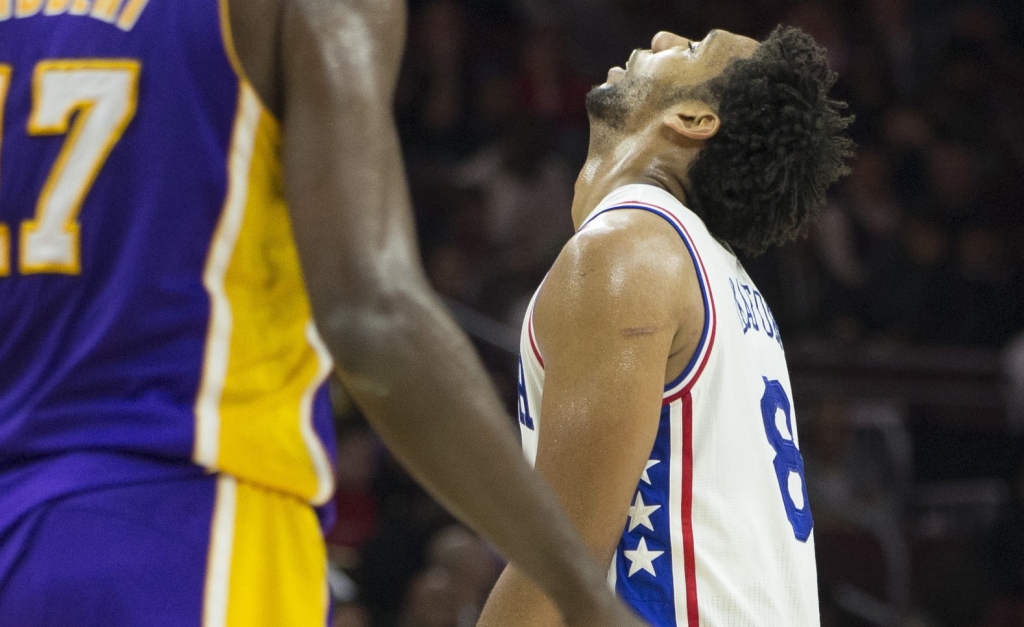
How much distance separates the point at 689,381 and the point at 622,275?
0.76 ft

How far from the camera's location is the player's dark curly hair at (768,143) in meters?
2.67

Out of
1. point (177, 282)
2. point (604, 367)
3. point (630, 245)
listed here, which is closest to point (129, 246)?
point (177, 282)

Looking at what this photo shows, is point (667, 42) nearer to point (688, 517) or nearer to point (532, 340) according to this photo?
point (532, 340)

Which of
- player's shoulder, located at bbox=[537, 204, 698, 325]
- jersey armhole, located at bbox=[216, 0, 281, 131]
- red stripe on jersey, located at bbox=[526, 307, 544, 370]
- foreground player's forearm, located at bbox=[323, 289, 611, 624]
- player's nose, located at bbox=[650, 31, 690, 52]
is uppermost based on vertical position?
jersey armhole, located at bbox=[216, 0, 281, 131]

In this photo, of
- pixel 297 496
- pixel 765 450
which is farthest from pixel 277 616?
pixel 765 450

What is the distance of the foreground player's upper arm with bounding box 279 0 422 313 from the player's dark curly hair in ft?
4.49

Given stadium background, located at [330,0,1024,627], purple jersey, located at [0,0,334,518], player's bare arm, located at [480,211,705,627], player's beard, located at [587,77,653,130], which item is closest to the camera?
purple jersey, located at [0,0,334,518]

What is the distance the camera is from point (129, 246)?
1428 millimetres

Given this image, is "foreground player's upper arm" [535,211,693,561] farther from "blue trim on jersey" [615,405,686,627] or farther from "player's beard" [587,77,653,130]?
"player's beard" [587,77,653,130]

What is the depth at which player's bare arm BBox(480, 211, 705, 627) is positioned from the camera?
2.22 m

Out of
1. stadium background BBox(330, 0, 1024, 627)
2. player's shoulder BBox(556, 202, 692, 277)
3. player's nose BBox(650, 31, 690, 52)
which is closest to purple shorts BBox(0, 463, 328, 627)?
player's shoulder BBox(556, 202, 692, 277)

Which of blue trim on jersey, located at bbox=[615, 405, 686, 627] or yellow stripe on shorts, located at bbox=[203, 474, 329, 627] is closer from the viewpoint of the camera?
yellow stripe on shorts, located at bbox=[203, 474, 329, 627]

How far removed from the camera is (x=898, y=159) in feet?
29.2

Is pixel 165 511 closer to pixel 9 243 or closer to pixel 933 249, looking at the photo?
pixel 9 243
